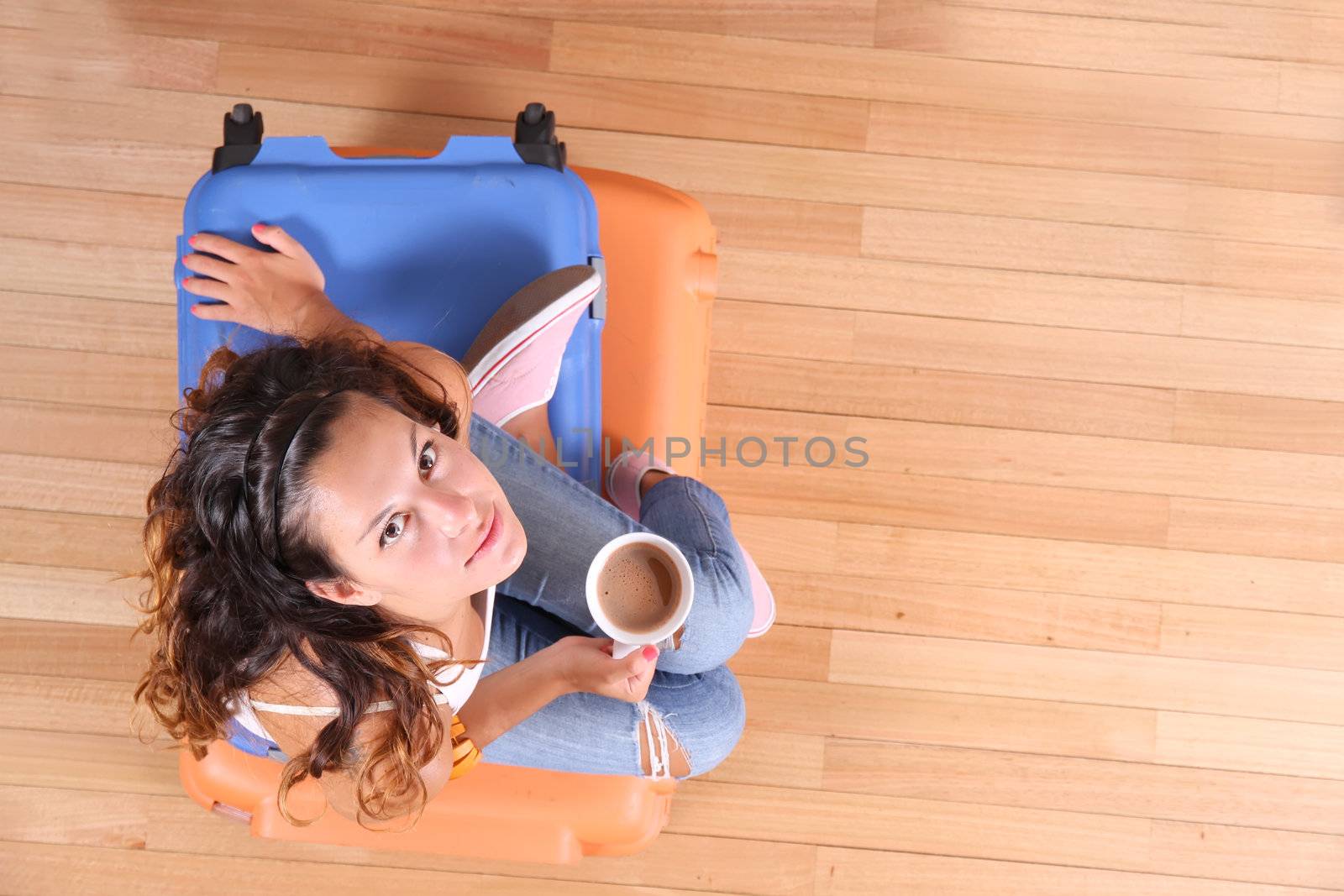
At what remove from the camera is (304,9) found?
1489mm

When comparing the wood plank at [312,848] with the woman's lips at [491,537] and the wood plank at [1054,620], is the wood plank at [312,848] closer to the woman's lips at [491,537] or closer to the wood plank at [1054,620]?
the wood plank at [1054,620]

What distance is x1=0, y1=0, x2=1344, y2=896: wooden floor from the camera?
1444 millimetres

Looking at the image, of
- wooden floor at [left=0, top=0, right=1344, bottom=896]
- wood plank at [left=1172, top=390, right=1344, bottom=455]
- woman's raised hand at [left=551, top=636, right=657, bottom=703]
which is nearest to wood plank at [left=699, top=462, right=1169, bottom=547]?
wooden floor at [left=0, top=0, right=1344, bottom=896]

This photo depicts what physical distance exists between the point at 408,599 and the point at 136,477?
2.65 ft

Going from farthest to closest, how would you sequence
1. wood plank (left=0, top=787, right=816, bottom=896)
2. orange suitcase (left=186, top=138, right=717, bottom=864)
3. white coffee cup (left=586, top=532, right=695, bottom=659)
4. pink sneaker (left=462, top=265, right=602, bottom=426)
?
wood plank (left=0, top=787, right=816, bottom=896) → orange suitcase (left=186, top=138, right=717, bottom=864) → pink sneaker (left=462, top=265, right=602, bottom=426) → white coffee cup (left=586, top=532, right=695, bottom=659)

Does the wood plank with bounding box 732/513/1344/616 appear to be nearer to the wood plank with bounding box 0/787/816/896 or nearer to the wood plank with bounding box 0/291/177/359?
the wood plank with bounding box 0/787/816/896

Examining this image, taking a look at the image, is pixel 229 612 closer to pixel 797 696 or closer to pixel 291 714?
pixel 291 714

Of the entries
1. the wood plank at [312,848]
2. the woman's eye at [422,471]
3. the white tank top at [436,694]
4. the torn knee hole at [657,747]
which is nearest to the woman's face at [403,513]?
the woman's eye at [422,471]

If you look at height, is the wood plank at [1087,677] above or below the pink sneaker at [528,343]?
below

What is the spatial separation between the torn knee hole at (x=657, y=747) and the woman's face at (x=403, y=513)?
343 mm

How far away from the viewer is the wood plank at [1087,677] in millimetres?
1444

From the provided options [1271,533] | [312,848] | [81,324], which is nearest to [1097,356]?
[1271,533]

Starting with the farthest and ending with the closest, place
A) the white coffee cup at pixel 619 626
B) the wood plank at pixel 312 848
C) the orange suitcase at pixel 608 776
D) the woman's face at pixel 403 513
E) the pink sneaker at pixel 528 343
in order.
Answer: the wood plank at pixel 312 848
the orange suitcase at pixel 608 776
the pink sneaker at pixel 528 343
the white coffee cup at pixel 619 626
the woman's face at pixel 403 513

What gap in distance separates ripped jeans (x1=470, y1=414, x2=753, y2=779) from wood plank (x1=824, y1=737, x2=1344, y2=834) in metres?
0.36
